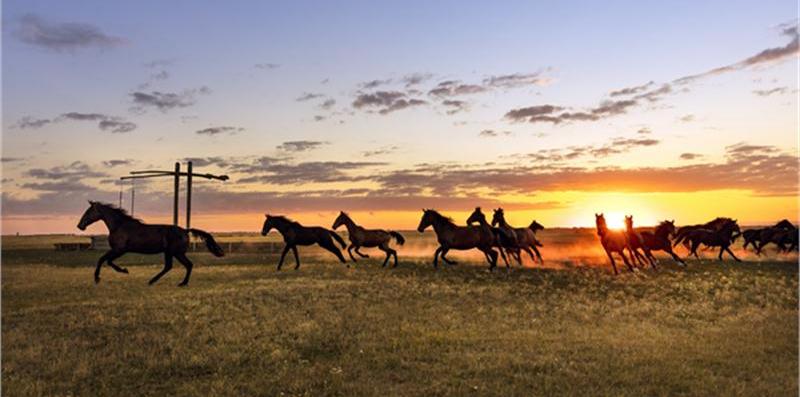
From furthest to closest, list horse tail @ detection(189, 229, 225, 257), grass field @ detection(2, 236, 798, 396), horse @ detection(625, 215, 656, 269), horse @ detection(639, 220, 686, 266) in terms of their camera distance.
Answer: horse @ detection(639, 220, 686, 266) → horse @ detection(625, 215, 656, 269) → horse tail @ detection(189, 229, 225, 257) → grass field @ detection(2, 236, 798, 396)

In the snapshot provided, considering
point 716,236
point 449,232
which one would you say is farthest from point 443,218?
point 716,236

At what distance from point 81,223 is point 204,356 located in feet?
32.2

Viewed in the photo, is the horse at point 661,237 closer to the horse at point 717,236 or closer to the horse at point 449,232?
the horse at point 717,236

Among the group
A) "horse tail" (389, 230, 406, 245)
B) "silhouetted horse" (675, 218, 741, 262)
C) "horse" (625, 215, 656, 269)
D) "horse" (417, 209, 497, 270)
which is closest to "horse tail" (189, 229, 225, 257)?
"horse" (417, 209, 497, 270)

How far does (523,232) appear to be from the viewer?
33.0m

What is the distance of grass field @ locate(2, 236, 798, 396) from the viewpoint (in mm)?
9250

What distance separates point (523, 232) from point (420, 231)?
29.8 feet

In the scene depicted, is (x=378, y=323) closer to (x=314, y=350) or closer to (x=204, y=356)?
(x=314, y=350)

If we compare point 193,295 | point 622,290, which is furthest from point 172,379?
point 622,290

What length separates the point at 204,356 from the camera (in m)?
10.5

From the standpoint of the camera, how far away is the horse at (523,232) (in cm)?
2898

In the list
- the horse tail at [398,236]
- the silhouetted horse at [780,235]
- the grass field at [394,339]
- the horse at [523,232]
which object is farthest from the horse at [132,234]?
the silhouetted horse at [780,235]

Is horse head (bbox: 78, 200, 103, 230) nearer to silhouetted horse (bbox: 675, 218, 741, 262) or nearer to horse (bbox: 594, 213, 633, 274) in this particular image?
horse (bbox: 594, 213, 633, 274)

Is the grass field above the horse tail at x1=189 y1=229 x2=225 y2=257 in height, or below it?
below
